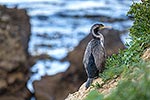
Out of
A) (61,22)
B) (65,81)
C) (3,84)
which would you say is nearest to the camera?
(3,84)

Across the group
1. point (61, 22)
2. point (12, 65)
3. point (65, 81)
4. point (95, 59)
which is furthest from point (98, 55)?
point (61, 22)

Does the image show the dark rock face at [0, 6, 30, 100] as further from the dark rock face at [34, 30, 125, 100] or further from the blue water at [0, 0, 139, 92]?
the blue water at [0, 0, 139, 92]

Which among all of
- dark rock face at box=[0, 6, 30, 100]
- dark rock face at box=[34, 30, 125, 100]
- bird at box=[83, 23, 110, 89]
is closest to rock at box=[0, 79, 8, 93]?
dark rock face at box=[0, 6, 30, 100]

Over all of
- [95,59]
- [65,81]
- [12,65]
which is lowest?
[95,59]

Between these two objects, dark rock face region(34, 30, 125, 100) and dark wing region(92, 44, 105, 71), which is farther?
dark rock face region(34, 30, 125, 100)

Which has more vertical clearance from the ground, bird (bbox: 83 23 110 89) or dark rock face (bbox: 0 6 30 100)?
dark rock face (bbox: 0 6 30 100)

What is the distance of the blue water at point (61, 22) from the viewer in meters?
20.0

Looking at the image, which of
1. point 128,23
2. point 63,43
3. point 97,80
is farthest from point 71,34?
point 97,80

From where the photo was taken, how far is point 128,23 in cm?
2314

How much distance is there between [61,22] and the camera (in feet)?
77.8

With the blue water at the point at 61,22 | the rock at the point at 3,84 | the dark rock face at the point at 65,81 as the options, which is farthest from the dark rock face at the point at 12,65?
the blue water at the point at 61,22

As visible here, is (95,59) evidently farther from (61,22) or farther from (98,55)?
(61,22)

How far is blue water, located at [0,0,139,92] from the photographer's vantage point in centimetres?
1995

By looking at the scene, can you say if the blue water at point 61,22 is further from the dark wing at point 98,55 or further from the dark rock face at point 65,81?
the dark wing at point 98,55
